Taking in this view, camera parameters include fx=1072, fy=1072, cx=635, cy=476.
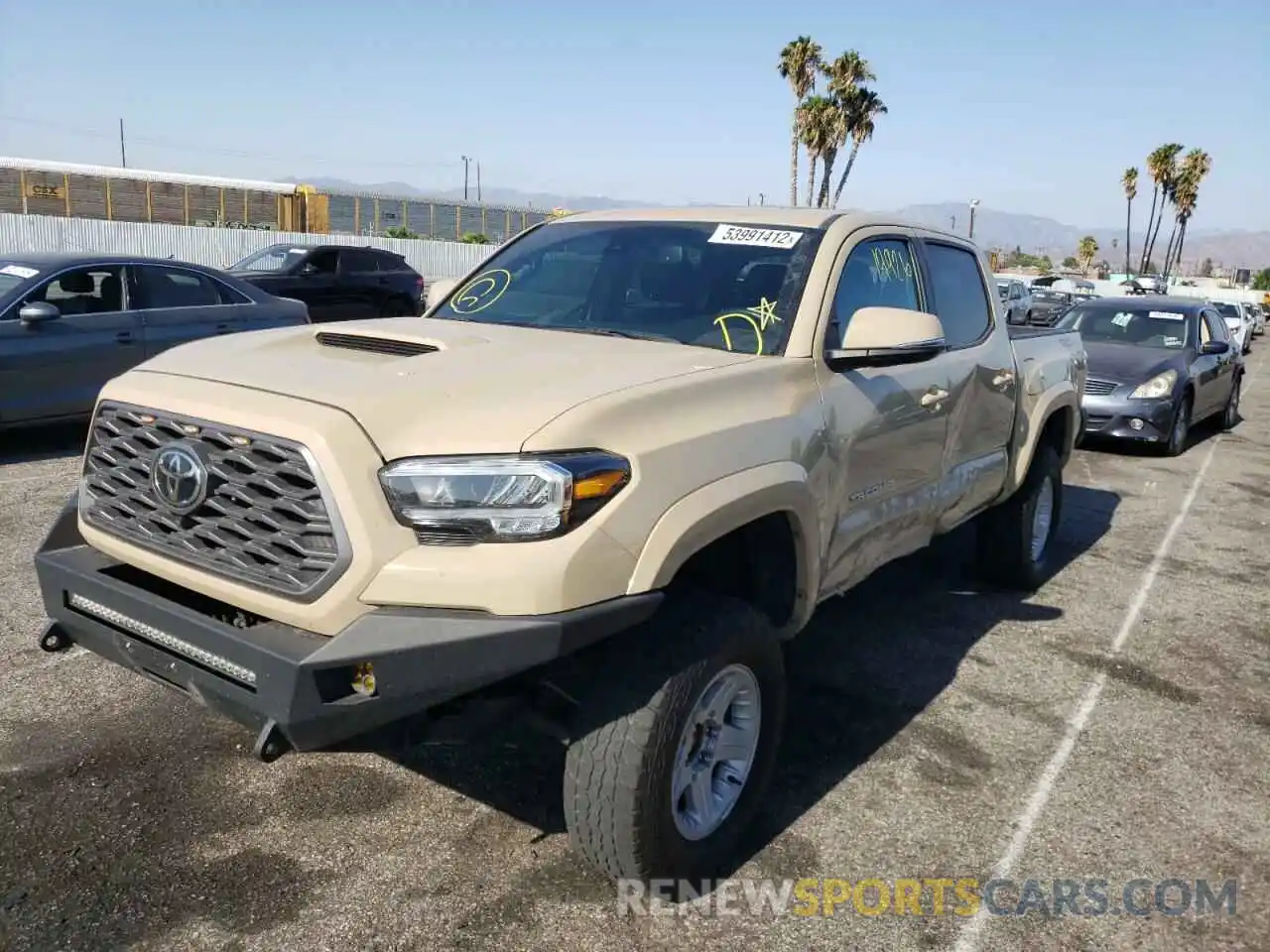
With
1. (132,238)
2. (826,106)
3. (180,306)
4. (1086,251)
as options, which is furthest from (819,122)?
(1086,251)

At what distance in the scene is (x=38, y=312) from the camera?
7551 millimetres

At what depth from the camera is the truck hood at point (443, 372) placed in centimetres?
260

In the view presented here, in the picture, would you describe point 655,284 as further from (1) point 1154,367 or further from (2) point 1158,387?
(1) point 1154,367

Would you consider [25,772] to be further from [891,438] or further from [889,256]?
[889,256]

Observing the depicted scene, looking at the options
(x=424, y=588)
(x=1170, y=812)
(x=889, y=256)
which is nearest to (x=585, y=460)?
(x=424, y=588)

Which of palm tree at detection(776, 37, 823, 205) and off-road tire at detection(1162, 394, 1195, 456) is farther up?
palm tree at detection(776, 37, 823, 205)

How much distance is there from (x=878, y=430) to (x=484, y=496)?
5.76 feet

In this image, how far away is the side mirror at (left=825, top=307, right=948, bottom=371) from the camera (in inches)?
136

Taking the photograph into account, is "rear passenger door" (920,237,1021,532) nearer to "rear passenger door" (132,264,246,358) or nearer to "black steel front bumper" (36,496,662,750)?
"black steel front bumper" (36,496,662,750)

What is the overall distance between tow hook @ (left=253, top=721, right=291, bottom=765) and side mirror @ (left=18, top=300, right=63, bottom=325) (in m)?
6.28

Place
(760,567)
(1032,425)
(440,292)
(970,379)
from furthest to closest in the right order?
(1032,425) → (970,379) → (440,292) → (760,567)

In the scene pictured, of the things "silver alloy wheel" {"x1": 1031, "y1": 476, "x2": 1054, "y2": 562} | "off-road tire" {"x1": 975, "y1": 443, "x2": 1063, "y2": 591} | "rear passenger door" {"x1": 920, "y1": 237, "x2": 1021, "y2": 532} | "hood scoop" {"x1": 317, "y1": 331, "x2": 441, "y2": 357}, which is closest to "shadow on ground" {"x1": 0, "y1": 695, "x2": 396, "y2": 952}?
"hood scoop" {"x1": 317, "y1": 331, "x2": 441, "y2": 357}

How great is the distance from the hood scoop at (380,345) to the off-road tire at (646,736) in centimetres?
110

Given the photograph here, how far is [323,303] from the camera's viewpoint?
16.3m
